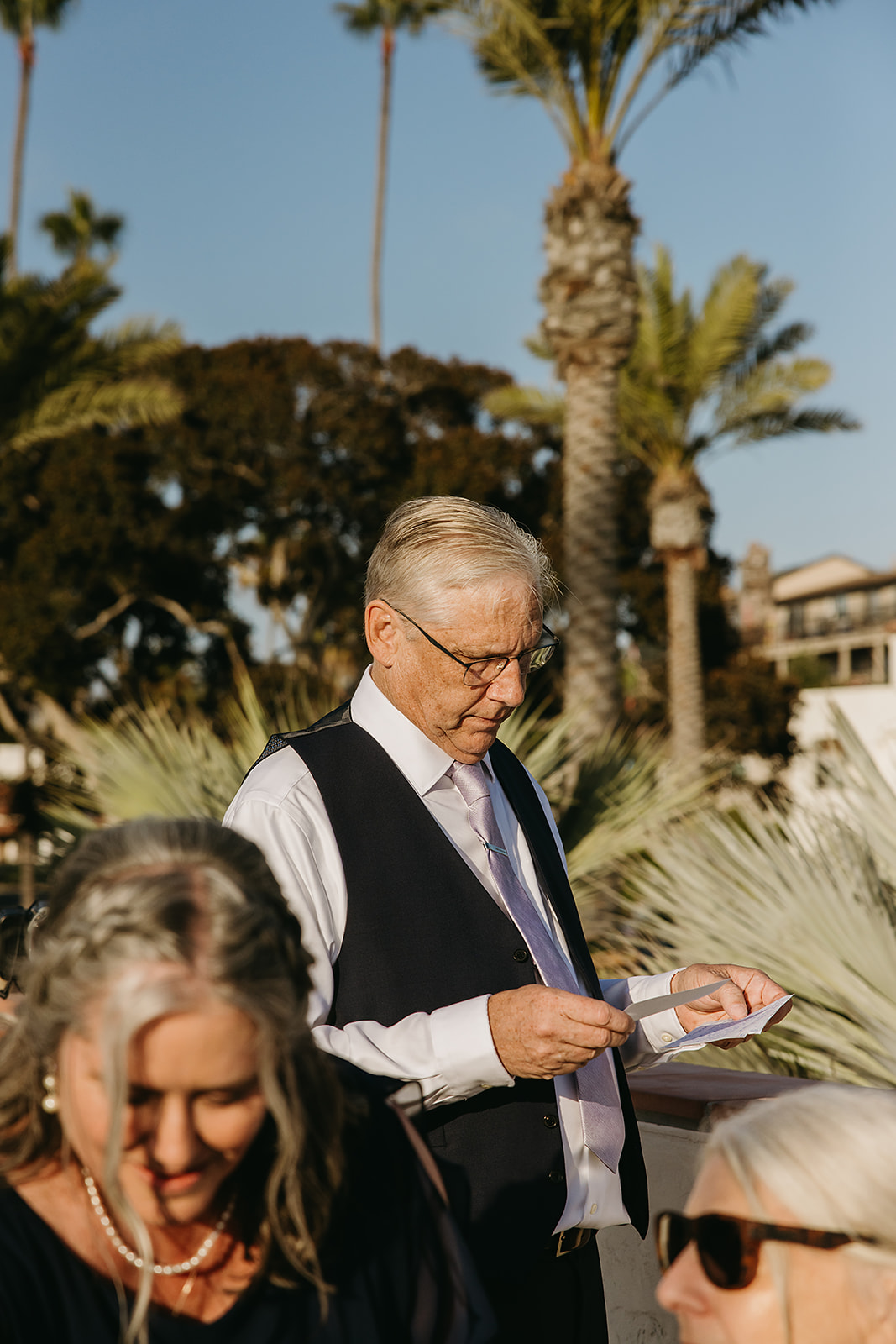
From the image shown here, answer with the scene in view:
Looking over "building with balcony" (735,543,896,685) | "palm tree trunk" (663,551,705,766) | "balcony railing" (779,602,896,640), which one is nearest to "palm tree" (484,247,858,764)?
"palm tree trunk" (663,551,705,766)

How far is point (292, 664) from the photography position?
2327cm

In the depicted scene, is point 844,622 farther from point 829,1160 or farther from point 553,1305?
point 829,1160

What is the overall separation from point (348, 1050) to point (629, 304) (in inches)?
400

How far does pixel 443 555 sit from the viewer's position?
194 cm

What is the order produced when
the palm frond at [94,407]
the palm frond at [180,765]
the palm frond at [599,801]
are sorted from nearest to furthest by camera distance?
the palm frond at [599,801] < the palm frond at [180,765] < the palm frond at [94,407]

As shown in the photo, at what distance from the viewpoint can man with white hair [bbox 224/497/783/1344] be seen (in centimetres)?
159

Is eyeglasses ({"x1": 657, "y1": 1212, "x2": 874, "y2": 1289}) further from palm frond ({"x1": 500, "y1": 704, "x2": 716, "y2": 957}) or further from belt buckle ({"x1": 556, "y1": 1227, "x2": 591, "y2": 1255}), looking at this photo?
palm frond ({"x1": 500, "y1": 704, "x2": 716, "y2": 957})

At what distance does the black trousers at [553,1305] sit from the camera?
1.73 meters

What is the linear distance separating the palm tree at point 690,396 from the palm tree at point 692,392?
0.05 feet

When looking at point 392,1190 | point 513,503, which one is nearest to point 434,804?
point 392,1190

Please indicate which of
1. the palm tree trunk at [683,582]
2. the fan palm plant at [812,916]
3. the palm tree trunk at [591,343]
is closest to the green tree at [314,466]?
the palm tree trunk at [683,582]

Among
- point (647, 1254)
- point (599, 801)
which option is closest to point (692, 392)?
point (599, 801)

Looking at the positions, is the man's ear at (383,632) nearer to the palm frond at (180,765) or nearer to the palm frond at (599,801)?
the palm frond at (599,801)

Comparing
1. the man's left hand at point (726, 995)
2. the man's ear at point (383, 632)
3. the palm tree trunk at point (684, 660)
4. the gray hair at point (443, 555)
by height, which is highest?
the palm tree trunk at point (684, 660)
